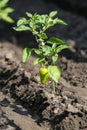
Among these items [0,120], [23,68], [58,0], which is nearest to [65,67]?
[23,68]

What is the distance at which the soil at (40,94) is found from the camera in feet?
12.6

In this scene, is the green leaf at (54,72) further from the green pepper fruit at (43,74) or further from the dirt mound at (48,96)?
the dirt mound at (48,96)

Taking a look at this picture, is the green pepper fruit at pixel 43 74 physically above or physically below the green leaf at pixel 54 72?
above

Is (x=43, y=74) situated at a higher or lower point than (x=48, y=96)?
higher

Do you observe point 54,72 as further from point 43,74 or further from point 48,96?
point 48,96

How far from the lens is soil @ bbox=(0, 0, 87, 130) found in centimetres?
384

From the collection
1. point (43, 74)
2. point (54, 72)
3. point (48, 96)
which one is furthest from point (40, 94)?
point (54, 72)

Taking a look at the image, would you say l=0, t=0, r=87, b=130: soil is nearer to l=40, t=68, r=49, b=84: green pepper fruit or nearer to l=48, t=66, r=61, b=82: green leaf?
l=40, t=68, r=49, b=84: green pepper fruit

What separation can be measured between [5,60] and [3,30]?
1240mm

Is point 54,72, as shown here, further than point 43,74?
No

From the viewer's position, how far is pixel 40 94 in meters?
4.17

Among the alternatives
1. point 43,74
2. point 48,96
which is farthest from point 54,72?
point 48,96

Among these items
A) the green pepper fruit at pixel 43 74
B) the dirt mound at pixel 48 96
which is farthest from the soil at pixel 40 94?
the green pepper fruit at pixel 43 74

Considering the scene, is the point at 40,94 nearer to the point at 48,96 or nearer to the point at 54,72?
the point at 48,96
